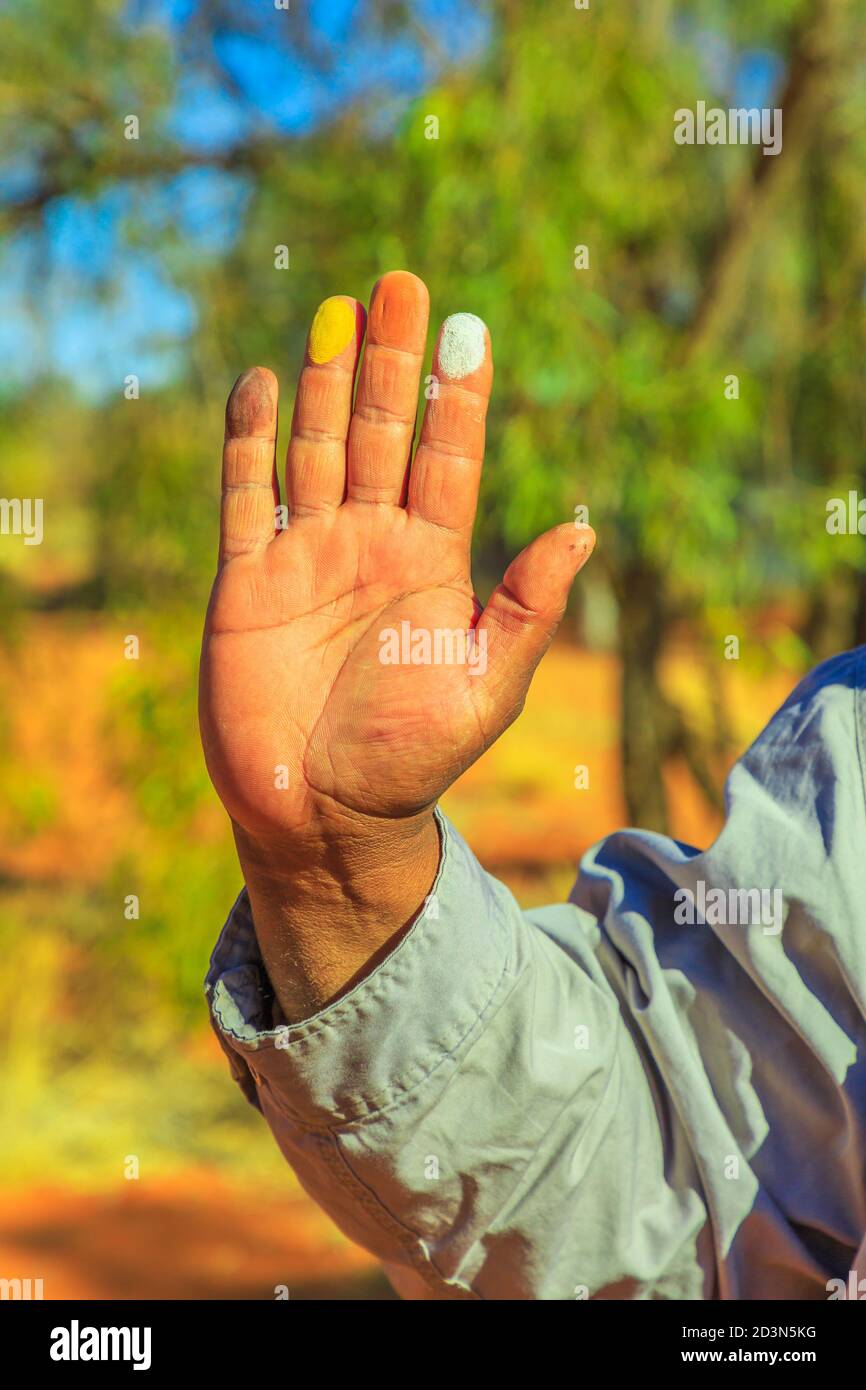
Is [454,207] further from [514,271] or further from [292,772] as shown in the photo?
[292,772]

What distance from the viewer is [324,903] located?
3.83 ft

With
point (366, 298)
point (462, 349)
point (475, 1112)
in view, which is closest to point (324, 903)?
point (475, 1112)

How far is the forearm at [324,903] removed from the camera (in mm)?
1153

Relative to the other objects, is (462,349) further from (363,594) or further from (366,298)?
(366,298)

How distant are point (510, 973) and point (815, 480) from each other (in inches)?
170

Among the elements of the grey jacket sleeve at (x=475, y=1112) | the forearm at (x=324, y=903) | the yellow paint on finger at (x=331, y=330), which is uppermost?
the yellow paint on finger at (x=331, y=330)

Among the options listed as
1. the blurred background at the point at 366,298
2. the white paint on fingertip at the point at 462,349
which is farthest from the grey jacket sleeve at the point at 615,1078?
the blurred background at the point at 366,298

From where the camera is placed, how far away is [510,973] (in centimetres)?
120

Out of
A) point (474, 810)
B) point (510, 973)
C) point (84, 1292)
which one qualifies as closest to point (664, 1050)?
point (510, 973)

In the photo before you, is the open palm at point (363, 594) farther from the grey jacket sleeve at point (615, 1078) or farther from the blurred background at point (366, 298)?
the blurred background at point (366, 298)

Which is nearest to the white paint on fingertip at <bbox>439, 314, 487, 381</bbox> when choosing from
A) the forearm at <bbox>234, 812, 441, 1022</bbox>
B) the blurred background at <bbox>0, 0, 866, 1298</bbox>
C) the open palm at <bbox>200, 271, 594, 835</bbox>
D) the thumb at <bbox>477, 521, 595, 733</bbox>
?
the open palm at <bbox>200, 271, 594, 835</bbox>

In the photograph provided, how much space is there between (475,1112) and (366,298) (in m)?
2.86

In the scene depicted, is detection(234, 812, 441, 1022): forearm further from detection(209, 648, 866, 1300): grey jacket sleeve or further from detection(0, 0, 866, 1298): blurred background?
detection(0, 0, 866, 1298): blurred background

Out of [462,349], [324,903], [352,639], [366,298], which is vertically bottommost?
[324,903]
